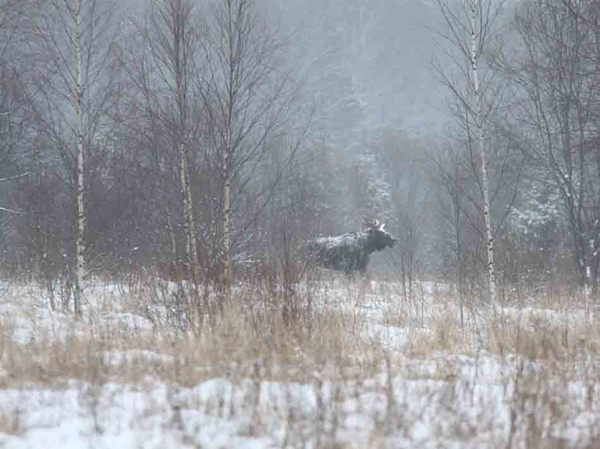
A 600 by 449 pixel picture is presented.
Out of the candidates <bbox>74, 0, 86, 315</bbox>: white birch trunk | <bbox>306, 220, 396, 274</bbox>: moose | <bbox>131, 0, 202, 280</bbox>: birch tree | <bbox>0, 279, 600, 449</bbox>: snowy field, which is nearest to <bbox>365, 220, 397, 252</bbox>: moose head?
<bbox>306, 220, 396, 274</bbox>: moose

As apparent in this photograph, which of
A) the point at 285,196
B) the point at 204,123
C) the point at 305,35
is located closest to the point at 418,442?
the point at 204,123

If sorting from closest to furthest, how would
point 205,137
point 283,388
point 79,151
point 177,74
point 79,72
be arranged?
point 283,388, point 79,151, point 79,72, point 177,74, point 205,137

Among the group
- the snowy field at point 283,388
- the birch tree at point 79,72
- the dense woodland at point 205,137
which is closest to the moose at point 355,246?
the dense woodland at point 205,137

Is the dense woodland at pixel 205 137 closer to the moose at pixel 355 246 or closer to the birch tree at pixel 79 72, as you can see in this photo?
the birch tree at pixel 79 72

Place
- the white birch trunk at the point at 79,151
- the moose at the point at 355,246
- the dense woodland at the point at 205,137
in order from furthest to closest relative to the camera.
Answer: the moose at the point at 355,246
the dense woodland at the point at 205,137
the white birch trunk at the point at 79,151

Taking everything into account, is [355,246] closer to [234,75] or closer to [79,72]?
[234,75]

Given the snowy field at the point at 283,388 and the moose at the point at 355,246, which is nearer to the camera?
the snowy field at the point at 283,388

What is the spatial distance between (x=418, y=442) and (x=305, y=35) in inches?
2548

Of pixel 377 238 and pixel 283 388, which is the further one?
pixel 377 238

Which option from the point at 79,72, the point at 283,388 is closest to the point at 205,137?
the point at 79,72

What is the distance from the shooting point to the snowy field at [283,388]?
10.6ft

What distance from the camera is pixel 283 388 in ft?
12.4

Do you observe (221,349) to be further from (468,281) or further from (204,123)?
(468,281)

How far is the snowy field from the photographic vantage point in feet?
10.6
